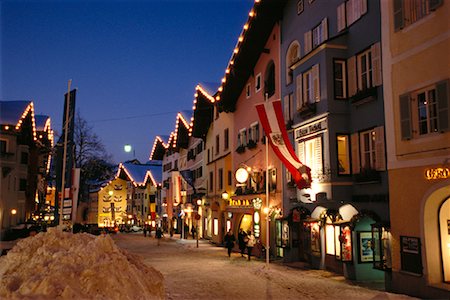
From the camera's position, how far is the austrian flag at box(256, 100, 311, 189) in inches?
795

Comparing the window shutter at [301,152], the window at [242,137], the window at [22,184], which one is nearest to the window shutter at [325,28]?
the window shutter at [301,152]

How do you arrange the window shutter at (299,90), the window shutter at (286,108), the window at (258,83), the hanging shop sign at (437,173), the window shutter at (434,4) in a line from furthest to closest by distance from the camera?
the window at (258,83)
the window shutter at (286,108)
the window shutter at (299,90)
the window shutter at (434,4)
the hanging shop sign at (437,173)

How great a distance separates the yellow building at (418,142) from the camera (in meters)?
13.1

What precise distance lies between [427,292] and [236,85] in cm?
2345

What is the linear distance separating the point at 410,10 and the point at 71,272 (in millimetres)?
12852

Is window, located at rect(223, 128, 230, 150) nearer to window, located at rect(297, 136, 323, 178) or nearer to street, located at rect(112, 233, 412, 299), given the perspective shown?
window, located at rect(297, 136, 323, 178)

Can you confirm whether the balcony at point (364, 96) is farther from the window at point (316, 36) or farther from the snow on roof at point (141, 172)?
the snow on roof at point (141, 172)

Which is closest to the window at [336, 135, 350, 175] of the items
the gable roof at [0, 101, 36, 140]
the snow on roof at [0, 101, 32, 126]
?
the gable roof at [0, 101, 36, 140]

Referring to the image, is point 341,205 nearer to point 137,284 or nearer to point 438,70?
point 438,70

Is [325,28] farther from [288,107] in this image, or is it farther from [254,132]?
[254,132]

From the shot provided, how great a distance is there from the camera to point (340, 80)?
19469 mm

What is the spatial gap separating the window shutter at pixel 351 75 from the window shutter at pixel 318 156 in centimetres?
241

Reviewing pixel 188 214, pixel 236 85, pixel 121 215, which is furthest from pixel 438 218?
pixel 121 215

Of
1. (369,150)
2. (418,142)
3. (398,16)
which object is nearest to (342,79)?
(369,150)
